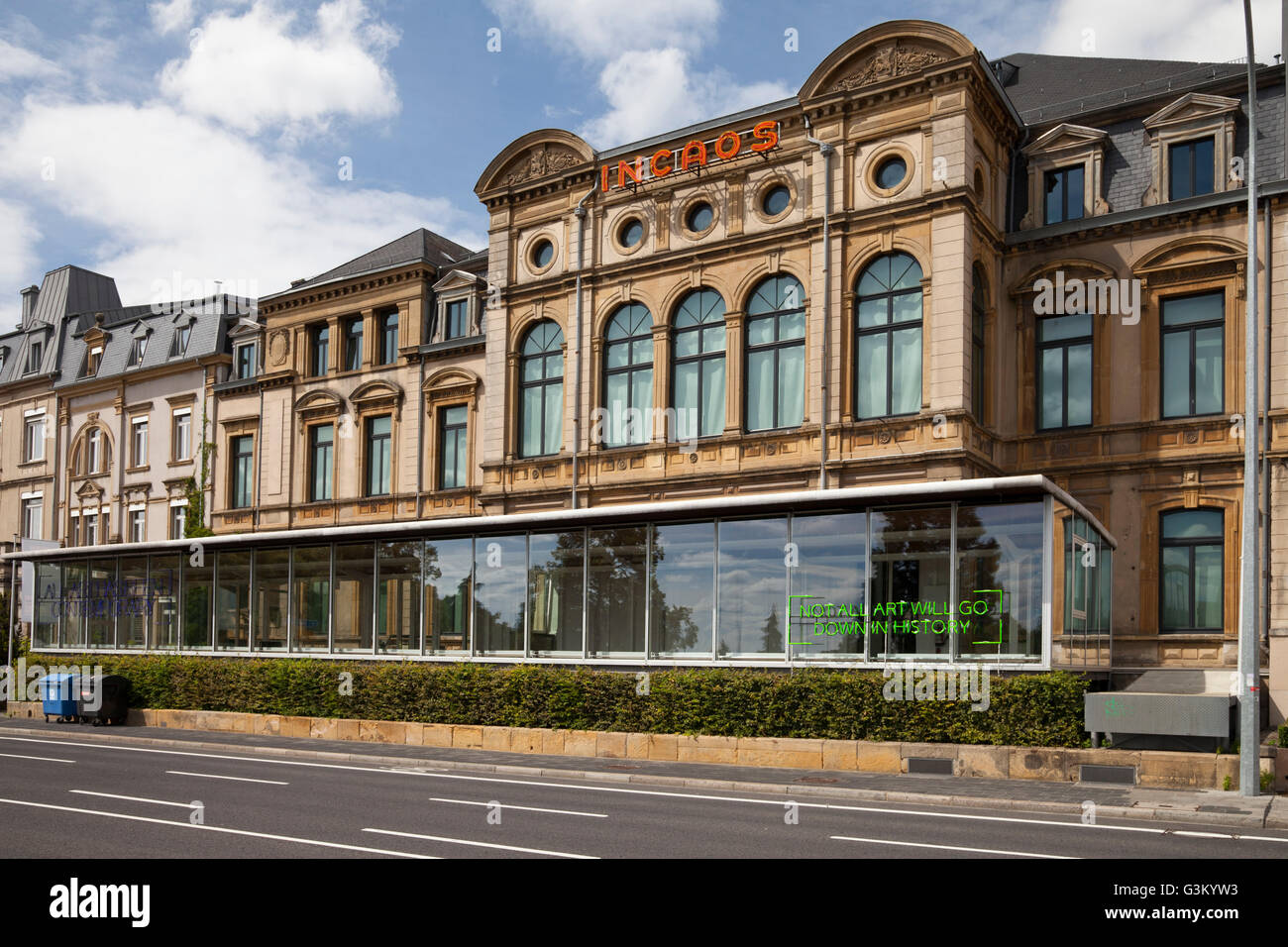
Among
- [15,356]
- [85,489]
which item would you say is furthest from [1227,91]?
[15,356]

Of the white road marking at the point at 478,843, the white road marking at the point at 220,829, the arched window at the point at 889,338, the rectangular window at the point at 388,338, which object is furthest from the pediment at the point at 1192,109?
the white road marking at the point at 220,829

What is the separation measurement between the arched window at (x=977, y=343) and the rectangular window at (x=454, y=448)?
58.1 feet

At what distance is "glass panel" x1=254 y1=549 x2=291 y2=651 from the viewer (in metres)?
33.2

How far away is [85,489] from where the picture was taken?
2207 inches

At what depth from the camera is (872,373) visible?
3191 cm

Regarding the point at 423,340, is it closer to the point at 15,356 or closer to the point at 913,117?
the point at 913,117

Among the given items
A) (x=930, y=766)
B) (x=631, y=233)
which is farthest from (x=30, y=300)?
(x=930, y=766)

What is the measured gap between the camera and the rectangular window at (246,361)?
50.4 metres

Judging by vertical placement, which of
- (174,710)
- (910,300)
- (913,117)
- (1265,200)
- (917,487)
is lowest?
(174,710)

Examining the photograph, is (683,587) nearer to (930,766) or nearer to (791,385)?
(930,766)

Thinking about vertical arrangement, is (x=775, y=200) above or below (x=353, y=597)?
above

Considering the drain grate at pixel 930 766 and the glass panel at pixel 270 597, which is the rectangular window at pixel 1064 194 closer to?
the drain grate at pixel 930 766

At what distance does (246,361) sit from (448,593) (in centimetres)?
2464
